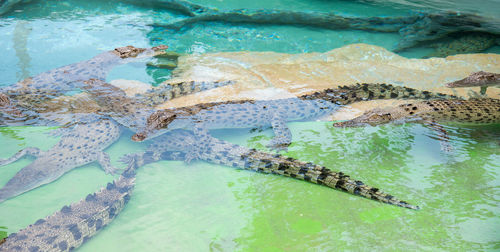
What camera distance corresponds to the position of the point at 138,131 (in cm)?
426

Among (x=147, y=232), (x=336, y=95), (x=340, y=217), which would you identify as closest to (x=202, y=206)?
(x=147, y=232)

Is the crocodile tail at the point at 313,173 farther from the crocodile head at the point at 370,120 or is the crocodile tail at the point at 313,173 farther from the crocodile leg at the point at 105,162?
the crocodile leg at the point at 105,162

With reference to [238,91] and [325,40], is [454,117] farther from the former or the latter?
[325,40]

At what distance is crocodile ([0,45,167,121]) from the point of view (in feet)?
16.4

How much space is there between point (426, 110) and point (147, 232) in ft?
12.7

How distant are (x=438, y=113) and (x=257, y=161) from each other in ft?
8.66

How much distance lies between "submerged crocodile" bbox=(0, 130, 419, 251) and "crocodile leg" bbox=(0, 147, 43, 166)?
3.58 feet

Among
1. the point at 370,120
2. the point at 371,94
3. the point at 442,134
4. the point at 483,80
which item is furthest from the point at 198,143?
the point at 483,80

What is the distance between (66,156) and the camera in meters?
3.96

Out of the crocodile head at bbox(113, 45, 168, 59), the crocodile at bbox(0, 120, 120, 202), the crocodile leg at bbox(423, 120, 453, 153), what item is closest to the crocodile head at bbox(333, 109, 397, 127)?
the crocodile leg at bbox(423, 120, 453, 153)

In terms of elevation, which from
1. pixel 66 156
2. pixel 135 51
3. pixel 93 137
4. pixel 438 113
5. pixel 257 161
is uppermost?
pixel 135 51

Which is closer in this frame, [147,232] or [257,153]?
[147,232]

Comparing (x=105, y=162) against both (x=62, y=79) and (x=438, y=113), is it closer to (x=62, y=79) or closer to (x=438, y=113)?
(x=62, y=79)

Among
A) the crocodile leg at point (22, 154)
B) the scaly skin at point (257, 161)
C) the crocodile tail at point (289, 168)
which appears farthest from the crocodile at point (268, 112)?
the crocodile leg at point (22, 154)
